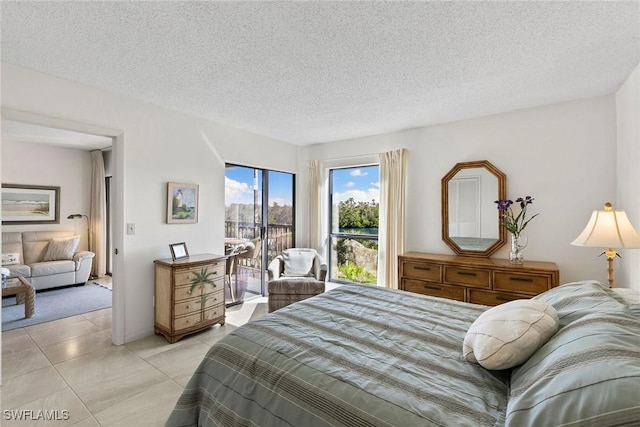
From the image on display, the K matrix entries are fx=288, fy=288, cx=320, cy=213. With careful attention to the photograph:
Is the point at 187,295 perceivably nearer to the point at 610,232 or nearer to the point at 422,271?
the point at 422,271

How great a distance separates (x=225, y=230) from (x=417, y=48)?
327 cm

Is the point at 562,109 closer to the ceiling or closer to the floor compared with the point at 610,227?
closer to the ceiling

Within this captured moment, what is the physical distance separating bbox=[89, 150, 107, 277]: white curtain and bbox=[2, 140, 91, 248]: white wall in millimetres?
149

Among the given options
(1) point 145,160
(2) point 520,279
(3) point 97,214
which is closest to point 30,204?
(3) point 97,214

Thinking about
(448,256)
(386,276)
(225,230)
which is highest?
(225,230)

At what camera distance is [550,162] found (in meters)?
3.21

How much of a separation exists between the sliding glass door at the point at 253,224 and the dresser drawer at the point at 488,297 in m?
2.95

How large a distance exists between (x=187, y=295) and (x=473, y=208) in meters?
3.55

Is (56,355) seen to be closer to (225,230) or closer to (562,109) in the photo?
(225,230)

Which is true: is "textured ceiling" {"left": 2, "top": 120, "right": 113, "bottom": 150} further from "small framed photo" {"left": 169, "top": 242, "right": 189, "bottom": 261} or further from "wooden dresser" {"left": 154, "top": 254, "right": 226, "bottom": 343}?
"wooden dresser" {"left": 154, "top": 254, "right": 226, "bottom": 343}

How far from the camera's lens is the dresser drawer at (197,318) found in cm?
307

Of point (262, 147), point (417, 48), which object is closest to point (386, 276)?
point (262, 147)

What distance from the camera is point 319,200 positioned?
4.98 metres

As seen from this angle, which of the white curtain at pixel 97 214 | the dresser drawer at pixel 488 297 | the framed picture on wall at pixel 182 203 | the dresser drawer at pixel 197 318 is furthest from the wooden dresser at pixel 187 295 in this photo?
the white curtain at pixel 97 214
